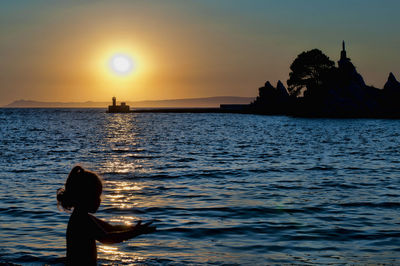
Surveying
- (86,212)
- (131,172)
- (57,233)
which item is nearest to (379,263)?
(86,212)

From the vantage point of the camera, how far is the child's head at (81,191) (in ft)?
15.6

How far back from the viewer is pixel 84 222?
195 inches

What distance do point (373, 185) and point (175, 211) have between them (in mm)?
9345

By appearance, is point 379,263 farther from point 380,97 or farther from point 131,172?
point 380,97

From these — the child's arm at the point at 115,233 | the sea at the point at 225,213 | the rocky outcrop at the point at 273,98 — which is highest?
the rocky outcrop at the point at 273,98

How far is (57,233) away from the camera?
1172 centimetres

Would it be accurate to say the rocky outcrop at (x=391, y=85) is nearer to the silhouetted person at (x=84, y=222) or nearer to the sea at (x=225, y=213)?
the sea at (x=225, y=213)

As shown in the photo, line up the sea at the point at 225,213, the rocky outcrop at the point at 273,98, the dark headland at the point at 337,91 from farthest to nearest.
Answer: the rocky outcrop at the point at 273,98, the dark headland at the point at 337,91, the sea at the point at 225,213

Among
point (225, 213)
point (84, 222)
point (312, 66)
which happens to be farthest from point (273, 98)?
point (84, 222)

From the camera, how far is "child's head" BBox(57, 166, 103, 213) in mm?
4754

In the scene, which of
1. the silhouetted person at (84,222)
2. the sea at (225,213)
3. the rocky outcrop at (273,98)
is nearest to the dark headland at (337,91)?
the rocky outcrop at (273,98)

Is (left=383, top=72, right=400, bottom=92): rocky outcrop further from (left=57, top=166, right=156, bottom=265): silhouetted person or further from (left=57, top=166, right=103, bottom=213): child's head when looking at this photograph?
(left=57, top=166, right=103, bottom=213): child's head

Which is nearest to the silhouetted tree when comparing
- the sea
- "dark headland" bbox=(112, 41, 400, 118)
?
"dark headland" bbox=(112, 41, 400, 118)

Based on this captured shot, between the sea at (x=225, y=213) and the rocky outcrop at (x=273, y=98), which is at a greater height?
the rocky outcrop at (x=273, y=98)
